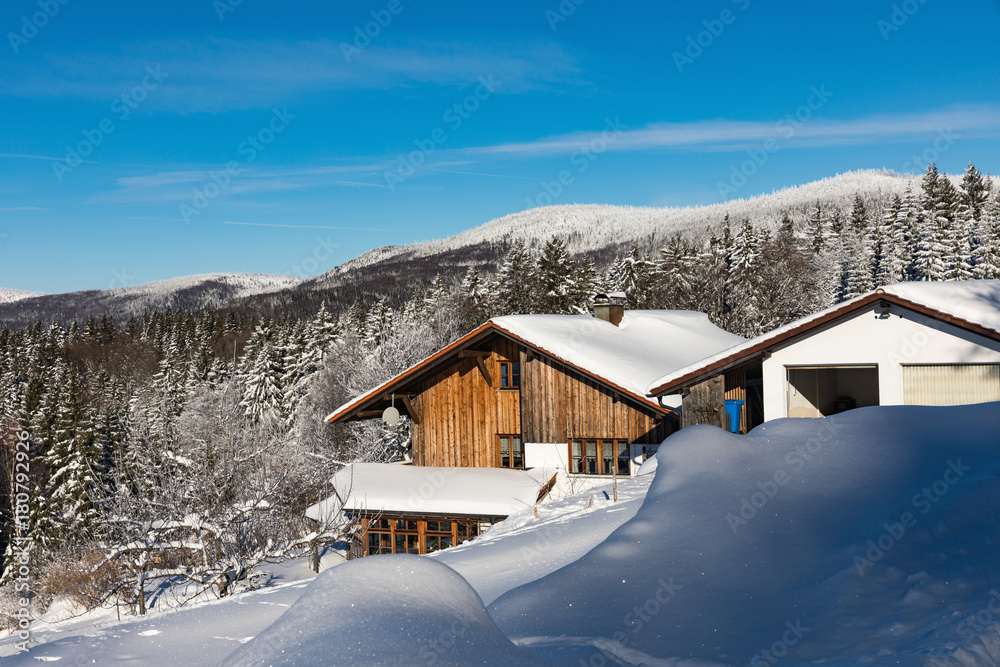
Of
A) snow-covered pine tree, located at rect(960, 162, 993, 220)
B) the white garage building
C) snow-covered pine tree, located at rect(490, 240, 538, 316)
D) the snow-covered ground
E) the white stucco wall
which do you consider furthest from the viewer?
snow-covered pine tree, located at rect(960, 162, 993, 220)

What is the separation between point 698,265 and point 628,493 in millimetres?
45359

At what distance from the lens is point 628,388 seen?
61.4 ft

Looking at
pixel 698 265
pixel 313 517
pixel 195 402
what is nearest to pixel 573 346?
pixel 313 517

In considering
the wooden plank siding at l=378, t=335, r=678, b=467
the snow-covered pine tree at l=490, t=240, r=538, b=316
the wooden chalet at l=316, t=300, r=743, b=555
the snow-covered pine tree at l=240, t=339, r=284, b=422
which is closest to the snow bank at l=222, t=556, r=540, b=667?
the wooden chalet at l=316, t=300, r=743, b=555

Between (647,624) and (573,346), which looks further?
(573,346)

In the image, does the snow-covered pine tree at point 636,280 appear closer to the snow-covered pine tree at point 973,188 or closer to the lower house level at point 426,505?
the lower house level at point 426,505

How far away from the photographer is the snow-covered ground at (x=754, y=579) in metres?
2.71

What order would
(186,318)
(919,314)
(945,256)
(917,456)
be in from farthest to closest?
(186,318) → (945,256) → (919,314) → (917,456)

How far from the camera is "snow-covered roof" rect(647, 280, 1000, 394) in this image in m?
13.8

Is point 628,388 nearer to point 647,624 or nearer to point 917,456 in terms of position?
point 917,456

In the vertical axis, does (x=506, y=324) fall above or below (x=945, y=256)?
below

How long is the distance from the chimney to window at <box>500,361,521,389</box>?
5.04 meters

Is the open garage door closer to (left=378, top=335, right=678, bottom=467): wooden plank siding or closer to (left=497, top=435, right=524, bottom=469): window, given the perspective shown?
(left=378, top=335, right=678, bottom=467): wooden plank siding

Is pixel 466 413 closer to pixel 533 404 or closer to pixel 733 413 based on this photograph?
pixel 533 404
